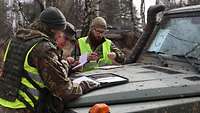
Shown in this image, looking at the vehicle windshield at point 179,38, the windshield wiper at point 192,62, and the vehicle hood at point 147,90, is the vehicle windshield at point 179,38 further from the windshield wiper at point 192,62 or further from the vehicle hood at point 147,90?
the vehicle hood at point 147,90

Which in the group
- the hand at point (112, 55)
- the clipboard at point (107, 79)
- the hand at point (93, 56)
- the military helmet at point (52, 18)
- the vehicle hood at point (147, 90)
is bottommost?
the hand at point (112, 55)

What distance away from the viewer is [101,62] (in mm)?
5711

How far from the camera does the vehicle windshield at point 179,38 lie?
4.28 metres

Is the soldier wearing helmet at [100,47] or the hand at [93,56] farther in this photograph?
the soldier wearing helmet at [100,47]

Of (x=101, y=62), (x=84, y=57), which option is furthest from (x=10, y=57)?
(x=101, y=62)

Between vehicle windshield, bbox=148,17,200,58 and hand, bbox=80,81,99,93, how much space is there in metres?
1.11

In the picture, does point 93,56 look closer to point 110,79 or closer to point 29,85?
point 110,79

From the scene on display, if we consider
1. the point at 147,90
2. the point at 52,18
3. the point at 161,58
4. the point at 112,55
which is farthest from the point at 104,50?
the point at 147,90

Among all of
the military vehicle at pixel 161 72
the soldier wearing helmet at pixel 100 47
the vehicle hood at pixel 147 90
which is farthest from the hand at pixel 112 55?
the vehicle hood at pixel 147 90

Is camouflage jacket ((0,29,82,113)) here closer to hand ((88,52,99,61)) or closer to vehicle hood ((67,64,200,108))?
vehicle hood ((67,64,200,108))

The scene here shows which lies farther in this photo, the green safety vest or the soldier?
the green safety vest

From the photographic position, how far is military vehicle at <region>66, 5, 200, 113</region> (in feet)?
11.3

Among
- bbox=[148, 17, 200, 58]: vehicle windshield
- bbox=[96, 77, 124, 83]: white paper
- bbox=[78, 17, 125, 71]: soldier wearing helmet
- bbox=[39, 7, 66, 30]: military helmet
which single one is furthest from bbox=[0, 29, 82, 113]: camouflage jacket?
bbox=[78, 17, 125, 71]: soldier wearing helmet

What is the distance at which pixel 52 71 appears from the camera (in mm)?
3496
